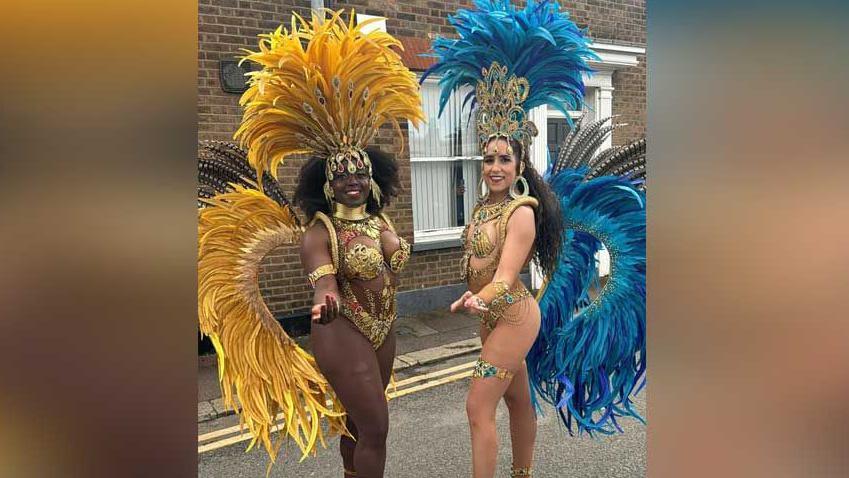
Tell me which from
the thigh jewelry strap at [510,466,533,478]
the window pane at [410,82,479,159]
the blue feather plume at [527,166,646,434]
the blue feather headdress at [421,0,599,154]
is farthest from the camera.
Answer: the window pane at [410,82,479,159]

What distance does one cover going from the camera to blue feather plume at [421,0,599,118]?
2.97 metres

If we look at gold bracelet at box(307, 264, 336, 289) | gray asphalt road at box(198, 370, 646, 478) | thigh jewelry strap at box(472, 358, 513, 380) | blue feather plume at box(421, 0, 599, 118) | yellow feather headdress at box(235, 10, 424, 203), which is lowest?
gray asphalt road at box(198, 370, 646, 478)

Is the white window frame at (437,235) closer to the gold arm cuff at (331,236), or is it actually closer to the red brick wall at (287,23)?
the red brick wall at (287,23)

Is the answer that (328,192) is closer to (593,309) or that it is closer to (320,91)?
(320,91)

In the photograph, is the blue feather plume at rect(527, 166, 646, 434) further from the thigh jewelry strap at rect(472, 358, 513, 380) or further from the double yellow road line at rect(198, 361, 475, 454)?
the double yellow road line at rect(198, 361, 475, 454)

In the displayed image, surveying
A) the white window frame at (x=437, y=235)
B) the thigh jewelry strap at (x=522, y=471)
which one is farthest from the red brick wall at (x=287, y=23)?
the thigh jewelry strap at (x=522, y=471)

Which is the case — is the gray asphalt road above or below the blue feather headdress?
below

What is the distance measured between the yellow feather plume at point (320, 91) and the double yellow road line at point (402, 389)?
2040mm

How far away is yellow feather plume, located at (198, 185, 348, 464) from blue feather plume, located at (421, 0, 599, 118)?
4.15 ft

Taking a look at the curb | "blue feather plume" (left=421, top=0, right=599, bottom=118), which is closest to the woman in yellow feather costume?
"blue feather plume" (left=421, top=0, right=599, bottom=118)

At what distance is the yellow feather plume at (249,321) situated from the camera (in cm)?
285

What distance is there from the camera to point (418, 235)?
7.55 metres
